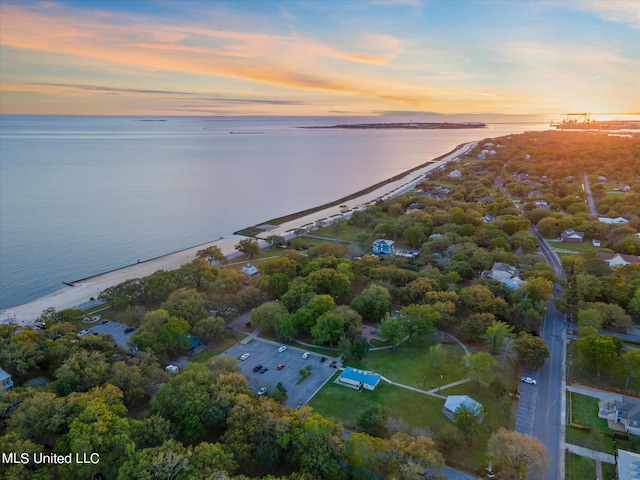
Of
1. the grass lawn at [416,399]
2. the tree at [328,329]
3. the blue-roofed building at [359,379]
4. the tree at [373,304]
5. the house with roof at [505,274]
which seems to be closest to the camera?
the grass lawn at [416,399]

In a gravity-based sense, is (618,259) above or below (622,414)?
above

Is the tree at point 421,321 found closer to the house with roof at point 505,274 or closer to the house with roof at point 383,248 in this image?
the house with roof at point 505,274

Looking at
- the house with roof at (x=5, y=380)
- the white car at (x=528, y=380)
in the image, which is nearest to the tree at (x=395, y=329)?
the white car at (x=528, y=380)

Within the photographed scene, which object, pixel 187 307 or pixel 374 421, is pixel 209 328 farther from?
pixel 374 421

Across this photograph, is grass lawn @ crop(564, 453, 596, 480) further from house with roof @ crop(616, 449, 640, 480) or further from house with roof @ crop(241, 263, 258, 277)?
house with roof @ crop(241, 263, 258, 277)

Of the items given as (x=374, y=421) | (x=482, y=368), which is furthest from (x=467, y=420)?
(x=374, y=421)

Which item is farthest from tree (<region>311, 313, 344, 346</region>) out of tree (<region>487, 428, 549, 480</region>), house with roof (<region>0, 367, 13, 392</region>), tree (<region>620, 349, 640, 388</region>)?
house with roof (<region>0, 367, 13, 392</region>)
